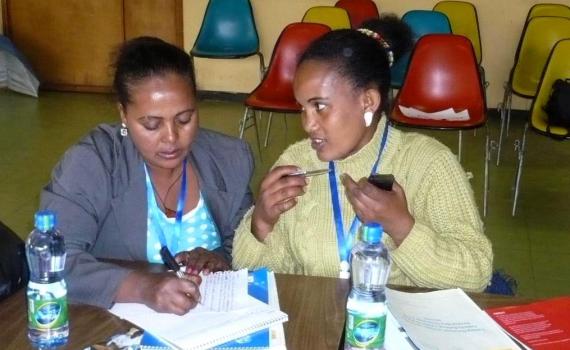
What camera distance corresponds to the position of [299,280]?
161 centimetres

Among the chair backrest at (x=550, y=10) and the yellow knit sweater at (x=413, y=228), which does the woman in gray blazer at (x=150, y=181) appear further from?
the chair backrest at (x=550, y=10)

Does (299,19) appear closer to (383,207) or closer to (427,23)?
(427,23)

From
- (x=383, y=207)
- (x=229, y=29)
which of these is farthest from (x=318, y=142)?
(x=229, y=29)

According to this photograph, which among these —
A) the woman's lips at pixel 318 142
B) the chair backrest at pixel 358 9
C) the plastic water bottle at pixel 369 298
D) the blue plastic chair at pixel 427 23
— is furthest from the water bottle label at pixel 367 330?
the chair backrest at pixel 358 9

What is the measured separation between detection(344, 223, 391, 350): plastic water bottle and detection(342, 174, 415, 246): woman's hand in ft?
0.33

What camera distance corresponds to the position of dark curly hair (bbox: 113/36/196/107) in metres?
1.82

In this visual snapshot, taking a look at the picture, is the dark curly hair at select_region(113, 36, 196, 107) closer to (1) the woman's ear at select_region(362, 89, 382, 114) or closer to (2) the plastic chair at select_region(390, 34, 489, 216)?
(1) the woman's ear at select_region(362, 89, 382, 114)

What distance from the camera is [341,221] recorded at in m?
1.77

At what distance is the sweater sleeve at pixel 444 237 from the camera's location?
63.1 inches

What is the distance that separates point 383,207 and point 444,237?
198 millimetres

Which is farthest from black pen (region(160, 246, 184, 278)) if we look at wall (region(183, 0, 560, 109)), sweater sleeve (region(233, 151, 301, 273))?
wall (region(183, 0, 560, 109))

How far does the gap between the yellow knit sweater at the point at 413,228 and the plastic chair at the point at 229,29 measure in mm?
4299

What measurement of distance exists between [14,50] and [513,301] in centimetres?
610

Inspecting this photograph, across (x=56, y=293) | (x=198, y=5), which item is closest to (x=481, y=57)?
(x=198, y=5)
